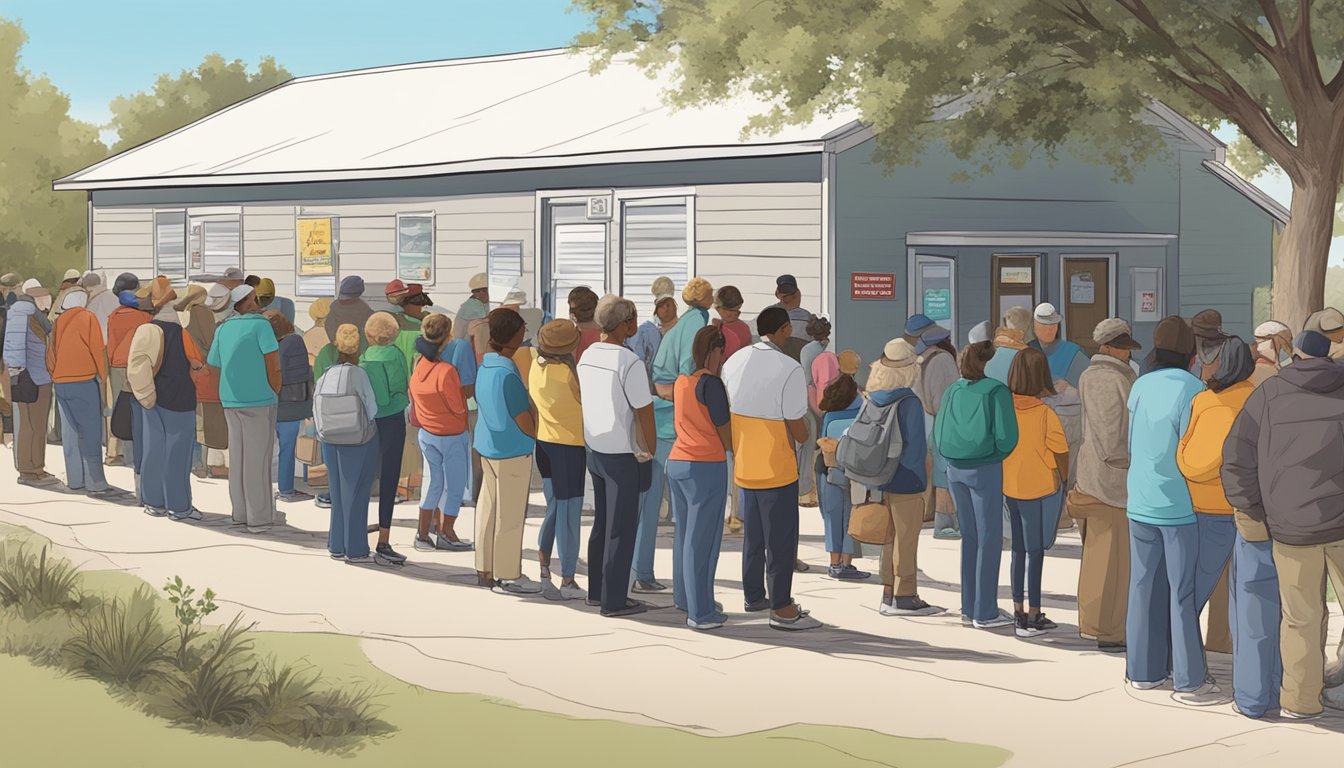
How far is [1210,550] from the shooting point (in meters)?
8.79

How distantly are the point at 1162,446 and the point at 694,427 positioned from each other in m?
2.83

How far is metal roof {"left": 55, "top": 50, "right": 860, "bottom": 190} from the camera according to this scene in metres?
20.0

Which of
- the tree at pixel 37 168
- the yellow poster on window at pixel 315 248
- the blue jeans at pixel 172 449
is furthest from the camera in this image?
Answer: the tree at pixel 37 168

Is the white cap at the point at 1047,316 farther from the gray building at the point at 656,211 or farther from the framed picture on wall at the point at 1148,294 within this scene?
the framed picture on wall at the point at 1148,294

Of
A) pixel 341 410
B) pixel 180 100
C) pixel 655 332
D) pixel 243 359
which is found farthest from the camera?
pixel 180 100

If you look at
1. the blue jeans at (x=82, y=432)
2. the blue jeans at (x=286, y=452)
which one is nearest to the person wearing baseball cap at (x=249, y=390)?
the blue jeans at (x=286, y=452)

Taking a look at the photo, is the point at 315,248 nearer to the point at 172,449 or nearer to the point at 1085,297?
the point at 172,449

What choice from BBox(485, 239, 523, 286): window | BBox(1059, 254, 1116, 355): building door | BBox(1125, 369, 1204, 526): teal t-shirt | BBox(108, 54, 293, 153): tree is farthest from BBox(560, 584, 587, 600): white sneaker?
BBox(108, 54, 293, 153): tree

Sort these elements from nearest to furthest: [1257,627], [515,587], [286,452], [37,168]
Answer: [1257,627]
[515,587]
[286,452]
[37,168]

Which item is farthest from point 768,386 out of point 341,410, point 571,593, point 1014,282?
point 1014,282

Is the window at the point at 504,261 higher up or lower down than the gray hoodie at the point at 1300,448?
higher up

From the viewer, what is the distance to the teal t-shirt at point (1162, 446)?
873 cm

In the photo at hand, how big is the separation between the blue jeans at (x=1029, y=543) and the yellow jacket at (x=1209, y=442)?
1.68m

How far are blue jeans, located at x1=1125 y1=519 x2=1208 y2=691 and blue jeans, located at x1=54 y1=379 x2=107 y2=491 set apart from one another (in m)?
10.3
